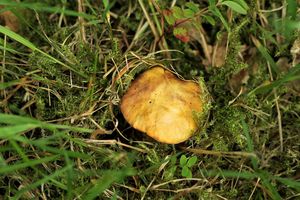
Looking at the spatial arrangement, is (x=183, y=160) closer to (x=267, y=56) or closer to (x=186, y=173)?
(x=186, y=173)

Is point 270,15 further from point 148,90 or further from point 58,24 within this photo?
point 58,24

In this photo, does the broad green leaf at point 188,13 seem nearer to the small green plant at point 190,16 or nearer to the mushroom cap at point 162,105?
the small green plant at point 190,16

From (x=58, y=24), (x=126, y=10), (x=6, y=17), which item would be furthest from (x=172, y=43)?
(x=6, y=17)

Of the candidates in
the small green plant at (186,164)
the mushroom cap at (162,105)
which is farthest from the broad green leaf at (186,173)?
A: the mushroom cap at (162,105)

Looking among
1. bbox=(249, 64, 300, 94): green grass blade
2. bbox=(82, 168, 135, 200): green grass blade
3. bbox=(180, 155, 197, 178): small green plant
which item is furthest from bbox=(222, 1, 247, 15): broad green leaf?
bbox=(82, 168, 135, 200): green grass blade

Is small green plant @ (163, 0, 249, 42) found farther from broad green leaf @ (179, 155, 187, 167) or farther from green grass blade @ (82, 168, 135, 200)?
green grass blade @ (82, 168, 135, 200)
